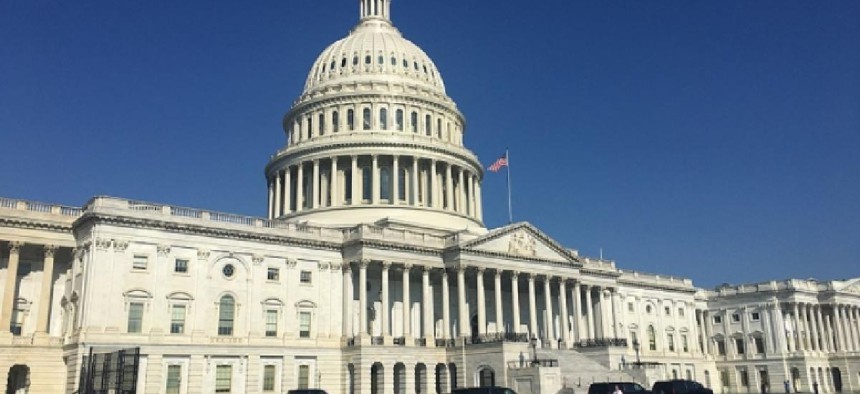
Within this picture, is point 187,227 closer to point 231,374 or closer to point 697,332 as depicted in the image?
point 231,374

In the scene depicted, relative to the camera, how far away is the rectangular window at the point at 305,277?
6525 cm

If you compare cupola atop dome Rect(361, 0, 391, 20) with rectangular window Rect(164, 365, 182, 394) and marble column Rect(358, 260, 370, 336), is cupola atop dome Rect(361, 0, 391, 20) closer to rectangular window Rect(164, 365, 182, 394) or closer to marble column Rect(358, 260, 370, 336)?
marble column Rect(358, 260, 370, 336)

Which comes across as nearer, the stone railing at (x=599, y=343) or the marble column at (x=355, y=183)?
the stone railing at (x=599, y=343)

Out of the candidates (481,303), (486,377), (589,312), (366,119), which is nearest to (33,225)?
(481,303)

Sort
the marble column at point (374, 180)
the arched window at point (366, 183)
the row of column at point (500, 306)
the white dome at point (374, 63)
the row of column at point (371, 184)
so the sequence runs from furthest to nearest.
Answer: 1. the white dome at point (374, 63)
2. the arched window at point (366, 183)
3. the row of column at point (371, 184)
4. the marble column at point (374, 180)
5. the row of column at point (500, 306)

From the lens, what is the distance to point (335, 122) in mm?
91000

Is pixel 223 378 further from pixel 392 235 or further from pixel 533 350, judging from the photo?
pixel 533 350

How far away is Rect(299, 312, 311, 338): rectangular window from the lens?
6425cm

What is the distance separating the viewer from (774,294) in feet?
339

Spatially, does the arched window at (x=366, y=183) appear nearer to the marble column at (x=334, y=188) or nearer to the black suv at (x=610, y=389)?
the marble column at (x=334, y=188)

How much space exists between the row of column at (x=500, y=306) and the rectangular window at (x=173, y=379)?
47.7 ft

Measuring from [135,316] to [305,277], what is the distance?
47.2 feet

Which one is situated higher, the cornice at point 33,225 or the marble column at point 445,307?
the cornice at point 33,225

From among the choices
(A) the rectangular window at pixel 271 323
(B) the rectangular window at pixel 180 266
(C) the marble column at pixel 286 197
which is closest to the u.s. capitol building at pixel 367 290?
(A) the rectangular window at pixel 271 323
